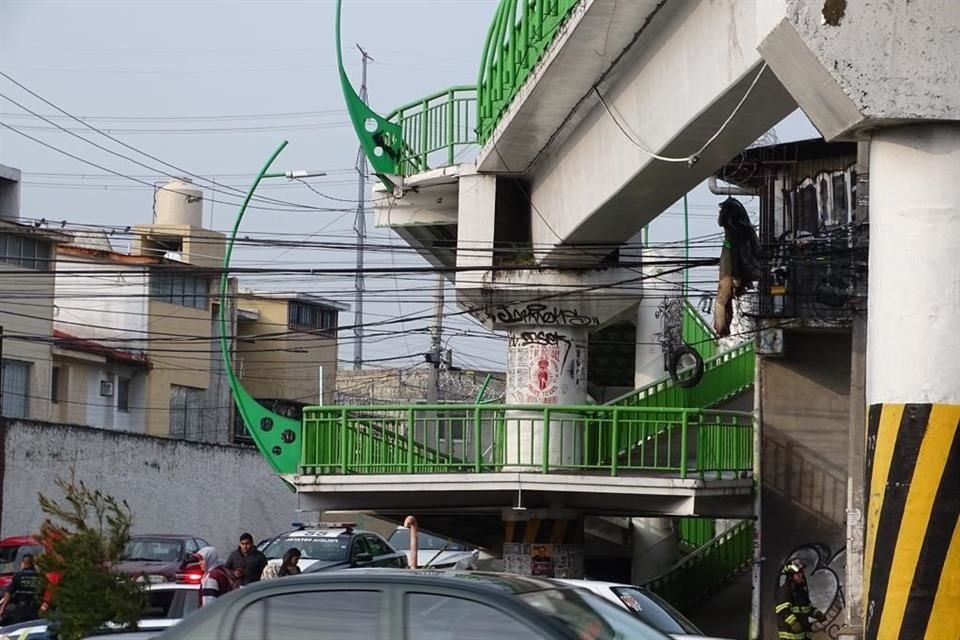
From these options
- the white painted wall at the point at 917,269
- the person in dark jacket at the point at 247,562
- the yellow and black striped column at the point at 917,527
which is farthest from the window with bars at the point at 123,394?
the yellow and black striped column at the point at 917,527

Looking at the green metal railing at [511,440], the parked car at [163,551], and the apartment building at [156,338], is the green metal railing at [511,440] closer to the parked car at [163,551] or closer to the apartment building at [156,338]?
the parked car at [163,551]

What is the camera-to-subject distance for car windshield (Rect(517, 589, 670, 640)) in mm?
8062

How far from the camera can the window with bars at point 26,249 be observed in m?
45.5

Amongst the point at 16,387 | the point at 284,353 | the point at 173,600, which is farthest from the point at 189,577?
the point at 284,353

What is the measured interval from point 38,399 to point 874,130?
127 ft

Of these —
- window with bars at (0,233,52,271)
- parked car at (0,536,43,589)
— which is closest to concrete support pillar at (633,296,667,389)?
parked car at (0,536,43,589)

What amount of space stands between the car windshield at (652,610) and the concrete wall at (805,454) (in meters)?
10.7

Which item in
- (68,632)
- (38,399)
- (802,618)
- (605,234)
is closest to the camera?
(68,632)

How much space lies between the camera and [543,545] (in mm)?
26078

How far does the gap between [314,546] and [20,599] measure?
4737 millimetres

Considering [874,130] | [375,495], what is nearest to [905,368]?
Answer: [874,130]

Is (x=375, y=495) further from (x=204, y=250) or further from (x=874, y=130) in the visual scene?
(x=204, y=250)

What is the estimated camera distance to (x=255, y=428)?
2805 centimetres

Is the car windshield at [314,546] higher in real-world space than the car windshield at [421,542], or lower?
higher
